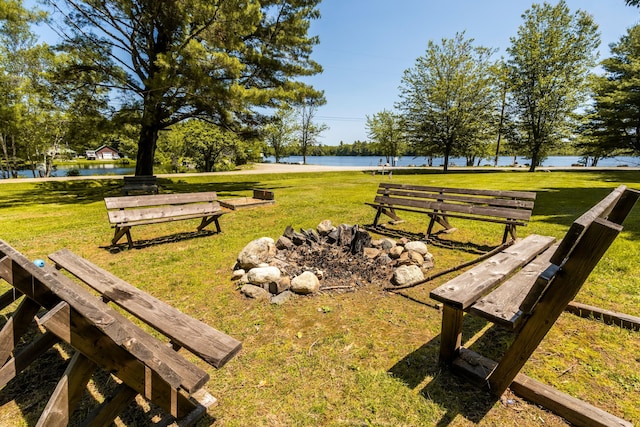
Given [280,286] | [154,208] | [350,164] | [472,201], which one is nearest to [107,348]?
[280,286]

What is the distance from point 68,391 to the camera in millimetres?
1591

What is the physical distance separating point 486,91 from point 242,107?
2624 centimetres

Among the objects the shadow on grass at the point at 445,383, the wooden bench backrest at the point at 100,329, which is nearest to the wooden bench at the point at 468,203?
the shadow on grass at the point at 445,383

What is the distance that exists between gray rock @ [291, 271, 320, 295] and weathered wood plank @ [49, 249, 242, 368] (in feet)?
6.16

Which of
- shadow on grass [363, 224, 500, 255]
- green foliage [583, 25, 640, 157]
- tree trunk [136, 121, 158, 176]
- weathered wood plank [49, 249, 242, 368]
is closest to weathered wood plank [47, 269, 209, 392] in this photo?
weathered wood plank [49, 249, 242, 368]

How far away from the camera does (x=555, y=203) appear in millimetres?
10414

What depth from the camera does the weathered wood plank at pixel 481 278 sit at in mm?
2211

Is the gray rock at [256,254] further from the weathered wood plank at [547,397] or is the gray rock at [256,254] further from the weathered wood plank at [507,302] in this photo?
the weathered wood plank at [507,302]

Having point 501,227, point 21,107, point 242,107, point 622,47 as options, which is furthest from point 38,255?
point 622,47

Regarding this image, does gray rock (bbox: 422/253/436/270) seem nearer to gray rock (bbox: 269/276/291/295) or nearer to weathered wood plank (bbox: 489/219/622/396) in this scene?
gray rock (bbox: 269/276/291/295)

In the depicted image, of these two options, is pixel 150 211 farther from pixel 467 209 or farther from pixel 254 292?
pixel 467 209

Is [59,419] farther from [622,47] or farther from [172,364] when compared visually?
[622,47]

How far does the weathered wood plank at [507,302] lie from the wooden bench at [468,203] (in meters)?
3.33

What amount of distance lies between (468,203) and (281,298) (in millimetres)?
4753
